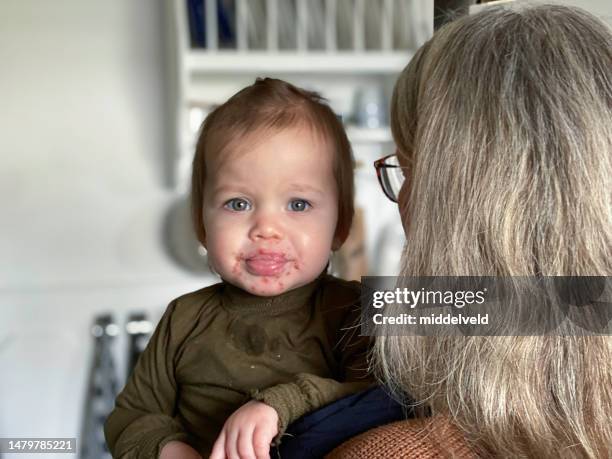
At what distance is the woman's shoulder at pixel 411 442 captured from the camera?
567 mm

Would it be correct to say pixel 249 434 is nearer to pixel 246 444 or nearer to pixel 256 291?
pixel 246 444

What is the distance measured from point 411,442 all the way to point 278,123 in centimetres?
42

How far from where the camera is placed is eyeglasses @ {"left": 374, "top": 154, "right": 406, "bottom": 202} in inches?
32.7

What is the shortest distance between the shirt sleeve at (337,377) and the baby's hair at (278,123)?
0.09m

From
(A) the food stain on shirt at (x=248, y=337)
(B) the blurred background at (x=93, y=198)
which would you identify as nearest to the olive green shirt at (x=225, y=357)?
(A) the food stain on shirt at (x=248, y=337)

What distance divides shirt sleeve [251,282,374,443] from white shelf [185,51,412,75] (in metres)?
0.95

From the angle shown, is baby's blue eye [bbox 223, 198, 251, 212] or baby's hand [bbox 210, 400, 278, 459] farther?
baby's blue eye [bbox 223, 198, 251, 212]

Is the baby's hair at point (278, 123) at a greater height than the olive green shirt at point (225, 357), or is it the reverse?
the baby's hair at point (278, 123)

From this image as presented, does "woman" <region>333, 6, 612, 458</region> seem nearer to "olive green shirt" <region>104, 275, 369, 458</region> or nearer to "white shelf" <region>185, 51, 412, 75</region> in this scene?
"olive green shirt" <region>104, 275, 369, 458</region>

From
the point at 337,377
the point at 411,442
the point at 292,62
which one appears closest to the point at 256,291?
the point at 337,377

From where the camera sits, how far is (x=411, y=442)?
1.88 ft

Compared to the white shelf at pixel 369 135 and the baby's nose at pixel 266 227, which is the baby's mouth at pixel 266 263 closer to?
the baby's nose at pixel 266 227

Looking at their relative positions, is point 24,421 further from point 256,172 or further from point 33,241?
point 256,172

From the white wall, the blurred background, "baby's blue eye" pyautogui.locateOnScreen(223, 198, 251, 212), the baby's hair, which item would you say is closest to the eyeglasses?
the baby's hair
